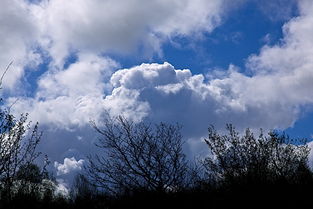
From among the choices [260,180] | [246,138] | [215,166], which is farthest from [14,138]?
[246,138]

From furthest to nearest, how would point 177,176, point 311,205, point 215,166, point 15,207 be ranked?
point 215,166 → point 177,176 → point 15,207 → point 311,205

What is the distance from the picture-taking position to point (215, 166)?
2009cm

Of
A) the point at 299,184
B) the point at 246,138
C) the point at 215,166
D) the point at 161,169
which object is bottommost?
the point at 299,184

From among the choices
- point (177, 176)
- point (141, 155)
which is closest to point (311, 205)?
point (177, 176)

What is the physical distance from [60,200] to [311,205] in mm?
13412

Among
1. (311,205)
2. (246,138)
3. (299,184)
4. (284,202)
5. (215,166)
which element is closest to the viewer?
(311,205)

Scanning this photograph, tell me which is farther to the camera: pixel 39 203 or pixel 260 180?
pixel 39 203

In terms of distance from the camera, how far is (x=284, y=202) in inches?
388

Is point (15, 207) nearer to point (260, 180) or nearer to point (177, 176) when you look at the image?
point (177, 176)

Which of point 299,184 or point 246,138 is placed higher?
Answer: point 246,138

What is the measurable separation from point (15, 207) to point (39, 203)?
88.2 inches

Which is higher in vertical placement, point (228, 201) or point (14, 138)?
point (14, 138)

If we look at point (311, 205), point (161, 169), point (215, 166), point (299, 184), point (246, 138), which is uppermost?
point (246, 138)

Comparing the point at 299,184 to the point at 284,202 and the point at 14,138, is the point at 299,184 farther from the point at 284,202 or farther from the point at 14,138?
the point at 14,138
